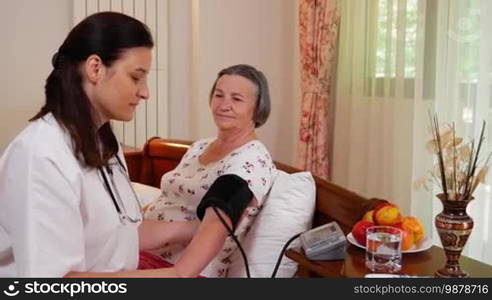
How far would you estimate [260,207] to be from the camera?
164 centimetres

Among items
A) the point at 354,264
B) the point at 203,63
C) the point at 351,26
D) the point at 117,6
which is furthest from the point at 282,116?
the point at 354,264

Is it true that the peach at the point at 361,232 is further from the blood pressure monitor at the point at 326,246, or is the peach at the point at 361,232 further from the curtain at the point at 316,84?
the curtain at the point at 316,84

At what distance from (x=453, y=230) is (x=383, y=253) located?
155 millimetres

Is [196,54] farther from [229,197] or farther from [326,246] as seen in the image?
[326,246]

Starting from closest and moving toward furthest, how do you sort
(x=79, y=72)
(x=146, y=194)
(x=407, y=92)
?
(x=79, y=72) < (x=146, y=194) < (x=407, y=92)

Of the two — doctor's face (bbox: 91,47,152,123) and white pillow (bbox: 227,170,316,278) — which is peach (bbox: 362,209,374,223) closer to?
white pillow (bbox: 227,170,316,278)

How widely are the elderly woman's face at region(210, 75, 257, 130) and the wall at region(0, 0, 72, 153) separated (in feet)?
5.56

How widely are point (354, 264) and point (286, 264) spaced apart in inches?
15.3

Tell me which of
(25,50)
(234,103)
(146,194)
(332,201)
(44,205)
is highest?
(25,50)

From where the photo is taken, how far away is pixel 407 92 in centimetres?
248

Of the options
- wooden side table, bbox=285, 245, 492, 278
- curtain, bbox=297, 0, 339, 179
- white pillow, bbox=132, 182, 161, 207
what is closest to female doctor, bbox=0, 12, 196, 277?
wooden side table, bbox=285, 245, 492, 278

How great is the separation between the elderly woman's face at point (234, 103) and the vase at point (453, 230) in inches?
27.3

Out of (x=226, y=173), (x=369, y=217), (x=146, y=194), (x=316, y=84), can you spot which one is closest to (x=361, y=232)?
(x=369, y=217)

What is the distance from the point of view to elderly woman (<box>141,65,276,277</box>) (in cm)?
147
